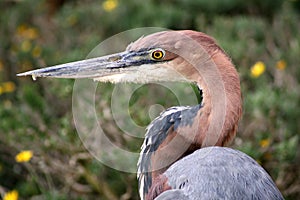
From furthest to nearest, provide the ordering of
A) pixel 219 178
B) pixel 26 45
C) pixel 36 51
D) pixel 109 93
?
1. pixel 26 45
2. pixel 36 51
3. pixel 109 93
4. pixel 219 178

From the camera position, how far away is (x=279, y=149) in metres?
3.38

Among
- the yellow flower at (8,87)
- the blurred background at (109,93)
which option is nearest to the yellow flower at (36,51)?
the blurred background at (109,93)

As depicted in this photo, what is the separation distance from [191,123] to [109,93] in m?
1.44

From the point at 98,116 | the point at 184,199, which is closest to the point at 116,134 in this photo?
the point at 98,116

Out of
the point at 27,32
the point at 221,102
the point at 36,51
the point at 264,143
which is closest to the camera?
the point at 221,102

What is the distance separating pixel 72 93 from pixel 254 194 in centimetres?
188

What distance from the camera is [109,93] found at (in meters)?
3.80

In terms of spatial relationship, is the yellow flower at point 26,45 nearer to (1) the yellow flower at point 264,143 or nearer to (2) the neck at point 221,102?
(1) the yellow flower at point 264,143

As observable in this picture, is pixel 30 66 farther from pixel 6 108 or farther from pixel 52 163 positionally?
pixel 52 163

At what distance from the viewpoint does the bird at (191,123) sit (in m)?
2.23

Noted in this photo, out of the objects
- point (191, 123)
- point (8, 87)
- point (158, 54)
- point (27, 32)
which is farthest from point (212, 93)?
point (27, 32)

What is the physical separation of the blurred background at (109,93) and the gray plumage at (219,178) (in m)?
1.12

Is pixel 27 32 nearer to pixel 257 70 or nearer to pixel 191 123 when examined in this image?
pixel 257 70

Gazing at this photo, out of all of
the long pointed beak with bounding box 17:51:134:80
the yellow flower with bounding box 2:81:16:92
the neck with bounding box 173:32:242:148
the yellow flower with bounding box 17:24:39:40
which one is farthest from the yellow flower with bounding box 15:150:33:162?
the yellow flower with bounding box 17:24:39:40
